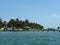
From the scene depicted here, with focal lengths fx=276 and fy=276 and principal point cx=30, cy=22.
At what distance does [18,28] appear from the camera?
654 feet

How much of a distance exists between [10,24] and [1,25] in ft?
21.1

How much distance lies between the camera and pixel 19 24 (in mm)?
196375

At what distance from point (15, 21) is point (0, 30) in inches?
498

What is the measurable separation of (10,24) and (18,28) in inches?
260

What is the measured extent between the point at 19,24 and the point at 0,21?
535 inches

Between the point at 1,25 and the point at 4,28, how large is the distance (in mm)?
3415

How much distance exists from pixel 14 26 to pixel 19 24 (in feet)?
17.5

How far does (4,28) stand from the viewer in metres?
198

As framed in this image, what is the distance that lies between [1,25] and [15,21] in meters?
10.3

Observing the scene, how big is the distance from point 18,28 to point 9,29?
675 centimetres

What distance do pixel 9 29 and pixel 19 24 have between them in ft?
26.4

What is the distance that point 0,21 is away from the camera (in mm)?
195125

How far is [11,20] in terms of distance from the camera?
199m

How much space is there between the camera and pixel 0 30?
19338 centimetres
